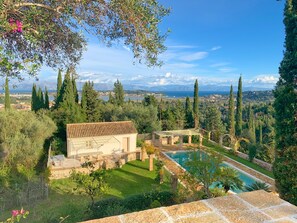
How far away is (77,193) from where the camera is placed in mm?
12617

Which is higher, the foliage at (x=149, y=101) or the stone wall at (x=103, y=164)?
the foliage at (x=149, y=101)

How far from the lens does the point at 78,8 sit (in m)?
3.32

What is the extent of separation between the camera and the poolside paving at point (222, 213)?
2.53 m

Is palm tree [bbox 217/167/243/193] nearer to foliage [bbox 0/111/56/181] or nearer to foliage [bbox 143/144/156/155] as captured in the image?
foliage [bbox 143/144/156/155]

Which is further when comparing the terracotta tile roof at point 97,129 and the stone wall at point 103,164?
the terracotta tile roof at point 97,129

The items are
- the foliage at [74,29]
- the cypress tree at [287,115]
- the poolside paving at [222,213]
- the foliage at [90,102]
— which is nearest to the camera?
the poolside paving at [222,213]

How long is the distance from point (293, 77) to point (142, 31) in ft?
28.8

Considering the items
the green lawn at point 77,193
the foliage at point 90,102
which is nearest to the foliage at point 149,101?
the foliage at point 90,102

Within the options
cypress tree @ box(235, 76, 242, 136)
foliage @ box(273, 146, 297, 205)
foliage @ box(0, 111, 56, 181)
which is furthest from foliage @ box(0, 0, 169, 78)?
cypress tree @ box(235, 76, 242, 136)

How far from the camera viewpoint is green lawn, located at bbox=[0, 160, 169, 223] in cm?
862

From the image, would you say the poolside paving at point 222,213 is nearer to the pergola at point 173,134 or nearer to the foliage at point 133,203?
the foliage at point 133,203

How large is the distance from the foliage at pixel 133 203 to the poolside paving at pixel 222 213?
20.7 feet

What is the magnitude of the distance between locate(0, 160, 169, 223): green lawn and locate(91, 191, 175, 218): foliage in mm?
600

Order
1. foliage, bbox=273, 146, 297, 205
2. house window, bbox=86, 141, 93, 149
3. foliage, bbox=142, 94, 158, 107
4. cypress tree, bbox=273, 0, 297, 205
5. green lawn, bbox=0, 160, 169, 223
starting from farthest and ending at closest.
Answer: foliage, bbox=142, 94, 158, 107 → house window, bbox=86, 141, 93, 149 → cypress tree, bbox=273, 0, 297, 205 → foliage, bbox=273, 146, 297, 205 → green lawn, bbox=0, 160, 169, 223
